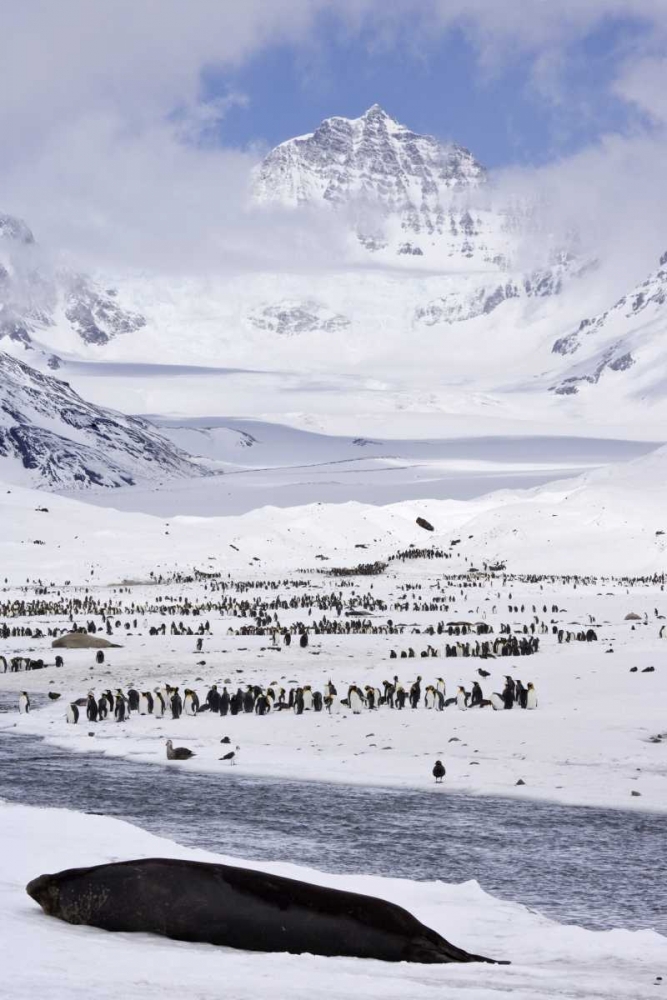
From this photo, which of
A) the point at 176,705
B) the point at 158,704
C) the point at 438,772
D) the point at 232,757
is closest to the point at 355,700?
the point at 176,705

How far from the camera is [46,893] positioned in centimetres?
1030

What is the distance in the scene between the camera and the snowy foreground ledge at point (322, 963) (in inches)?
334

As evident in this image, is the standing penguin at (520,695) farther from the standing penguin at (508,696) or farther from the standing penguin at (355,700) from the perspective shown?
the standing penguin at (355,700)

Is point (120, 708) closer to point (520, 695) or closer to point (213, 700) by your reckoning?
point (213, 700)

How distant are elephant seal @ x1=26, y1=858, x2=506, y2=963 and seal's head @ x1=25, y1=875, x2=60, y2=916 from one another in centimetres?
14

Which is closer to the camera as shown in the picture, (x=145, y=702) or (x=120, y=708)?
(x=120, y=708)

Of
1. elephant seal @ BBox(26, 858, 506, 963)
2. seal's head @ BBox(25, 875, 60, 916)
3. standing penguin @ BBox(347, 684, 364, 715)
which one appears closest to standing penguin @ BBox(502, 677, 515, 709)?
standing penguin @ BBox(347, 684, 364, 715)

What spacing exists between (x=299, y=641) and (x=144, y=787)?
23757 millimetres

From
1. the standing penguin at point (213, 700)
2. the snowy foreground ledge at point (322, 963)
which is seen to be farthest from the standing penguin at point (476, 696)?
the snowy foreground ledge at point (322, 963)

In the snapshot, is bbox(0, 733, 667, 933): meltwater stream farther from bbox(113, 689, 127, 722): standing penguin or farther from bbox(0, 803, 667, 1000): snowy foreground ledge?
bbox(113, 689, 127, 722): standing penguin

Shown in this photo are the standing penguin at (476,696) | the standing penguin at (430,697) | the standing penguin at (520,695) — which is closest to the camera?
the standing penguin at (520,695)

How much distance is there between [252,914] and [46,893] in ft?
5.58

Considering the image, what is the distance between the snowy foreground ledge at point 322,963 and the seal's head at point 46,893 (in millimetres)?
89

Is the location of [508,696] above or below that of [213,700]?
above
